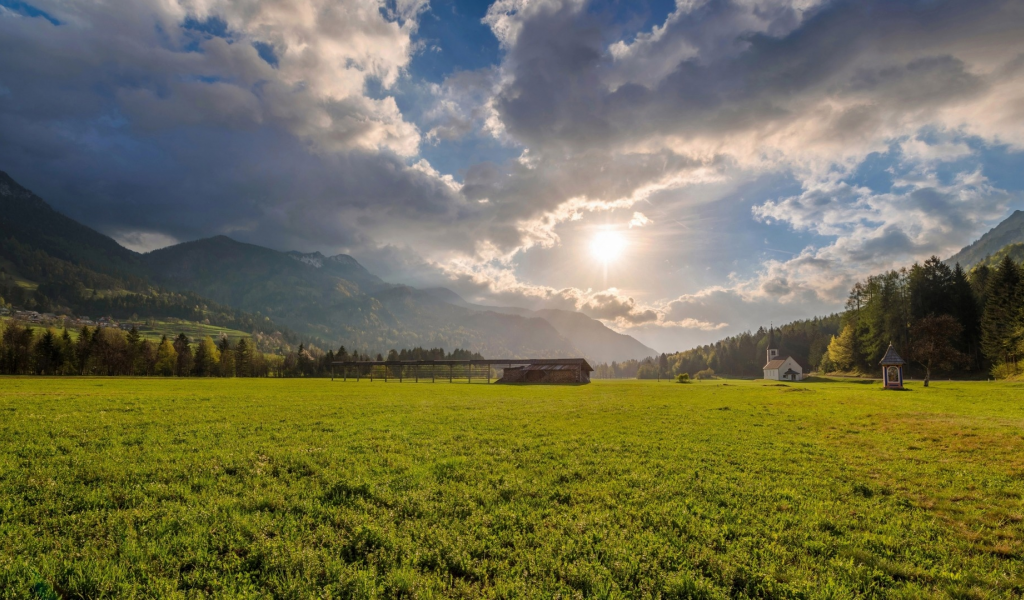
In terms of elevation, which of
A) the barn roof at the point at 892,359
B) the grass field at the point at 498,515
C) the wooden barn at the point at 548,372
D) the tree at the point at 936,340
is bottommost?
the wooden barn at the point at 548,372

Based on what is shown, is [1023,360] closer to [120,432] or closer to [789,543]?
[789,543]

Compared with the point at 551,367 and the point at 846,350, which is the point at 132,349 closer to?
the point at 551,367

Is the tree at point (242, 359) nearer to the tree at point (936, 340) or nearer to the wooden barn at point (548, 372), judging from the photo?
the wooden barn at point (548, 372)

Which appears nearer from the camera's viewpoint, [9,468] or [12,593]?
[12,593]

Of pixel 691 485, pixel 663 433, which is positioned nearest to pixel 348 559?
pixel 691 485

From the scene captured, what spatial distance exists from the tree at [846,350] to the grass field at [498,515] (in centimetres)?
10446

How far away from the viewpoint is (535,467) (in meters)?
12.2

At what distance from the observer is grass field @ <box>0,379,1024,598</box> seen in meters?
5.92

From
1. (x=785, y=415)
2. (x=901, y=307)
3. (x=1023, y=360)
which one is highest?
(x=901, y=307)

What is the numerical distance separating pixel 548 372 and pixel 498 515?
3426 inches

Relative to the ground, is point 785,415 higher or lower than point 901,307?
lower

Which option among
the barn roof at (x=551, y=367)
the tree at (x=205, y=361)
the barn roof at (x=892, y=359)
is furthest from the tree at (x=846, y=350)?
the tree at (x=205, y=361)

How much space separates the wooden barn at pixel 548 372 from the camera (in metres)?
91.6

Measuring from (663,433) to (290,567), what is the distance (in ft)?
55.2
